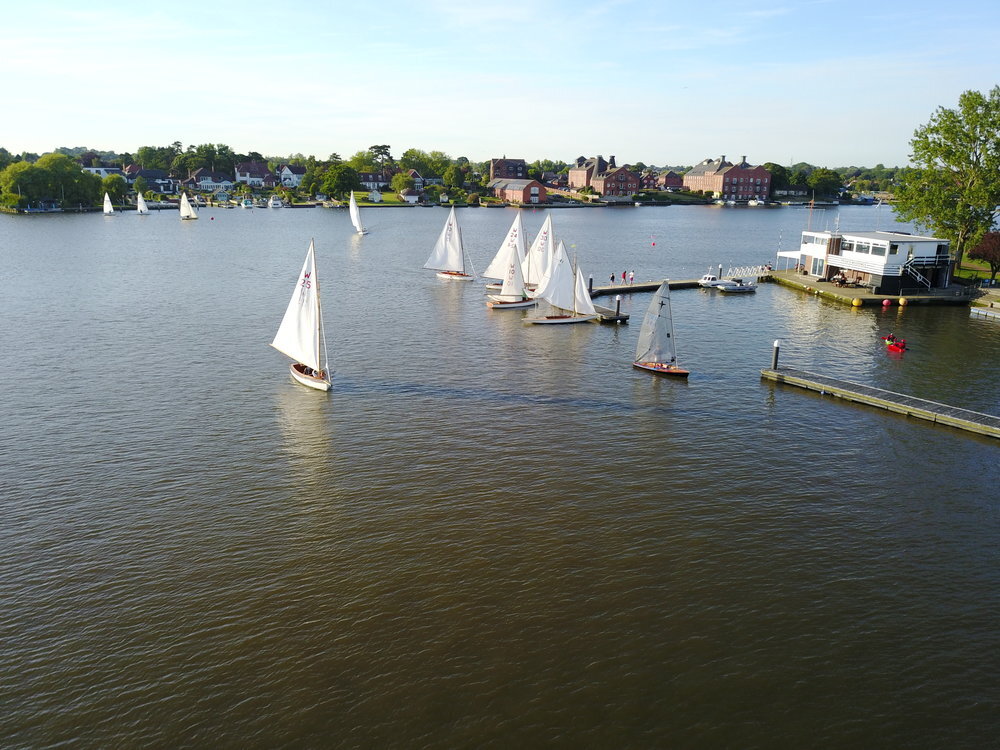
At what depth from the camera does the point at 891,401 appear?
47.0 metres

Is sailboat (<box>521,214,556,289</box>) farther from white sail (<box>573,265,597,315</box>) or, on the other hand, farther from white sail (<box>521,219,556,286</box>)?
white sail (<box>573,265,597,315</box>)

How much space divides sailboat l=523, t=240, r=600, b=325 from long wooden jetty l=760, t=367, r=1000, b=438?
21710mm

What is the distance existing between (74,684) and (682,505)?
2471 centimetres

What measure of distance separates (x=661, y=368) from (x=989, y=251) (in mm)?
55043

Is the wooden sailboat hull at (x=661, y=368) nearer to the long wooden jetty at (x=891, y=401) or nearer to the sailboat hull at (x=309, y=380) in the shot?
the long wooden jetty at (x=891, y=401)

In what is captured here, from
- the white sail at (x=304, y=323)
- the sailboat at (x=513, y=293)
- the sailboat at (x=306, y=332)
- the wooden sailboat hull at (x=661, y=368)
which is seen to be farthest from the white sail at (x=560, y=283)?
the white sail at (x=304, y=323)

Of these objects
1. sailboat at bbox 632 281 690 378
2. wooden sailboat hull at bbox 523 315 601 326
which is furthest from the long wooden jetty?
wooden sailboat hull at bbox 523 315 601 326

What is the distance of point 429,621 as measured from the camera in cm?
2550

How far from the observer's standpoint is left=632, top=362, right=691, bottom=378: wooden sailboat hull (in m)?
53.6

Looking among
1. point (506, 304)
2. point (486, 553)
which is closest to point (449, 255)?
point (506, 304)

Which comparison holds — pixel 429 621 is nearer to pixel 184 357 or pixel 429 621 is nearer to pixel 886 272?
pixel 184 357

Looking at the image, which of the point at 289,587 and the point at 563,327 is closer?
the point at 289,587

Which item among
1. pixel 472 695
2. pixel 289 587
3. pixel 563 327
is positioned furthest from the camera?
pixel 563 327

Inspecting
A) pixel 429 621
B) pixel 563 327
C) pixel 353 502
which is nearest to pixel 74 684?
pixel 429 621
